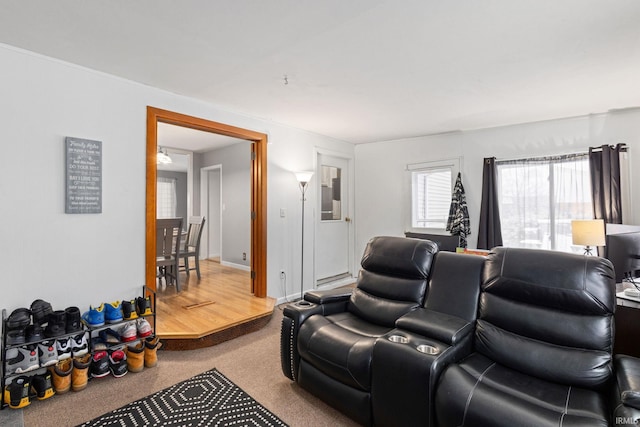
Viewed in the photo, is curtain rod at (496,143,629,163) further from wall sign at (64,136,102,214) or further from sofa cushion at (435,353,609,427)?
wall sign at (64,136,102,214)

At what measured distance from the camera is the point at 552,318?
1735mm

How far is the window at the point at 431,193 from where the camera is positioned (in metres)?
4.86

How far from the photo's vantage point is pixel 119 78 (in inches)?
109

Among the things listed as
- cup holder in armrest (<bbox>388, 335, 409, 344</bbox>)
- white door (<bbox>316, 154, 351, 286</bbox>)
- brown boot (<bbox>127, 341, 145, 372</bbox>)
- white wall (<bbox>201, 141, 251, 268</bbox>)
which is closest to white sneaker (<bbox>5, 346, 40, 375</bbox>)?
brown boot (<bbox>127, 341, 145, 372</bbox>)

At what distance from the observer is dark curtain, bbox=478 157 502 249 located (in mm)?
4336

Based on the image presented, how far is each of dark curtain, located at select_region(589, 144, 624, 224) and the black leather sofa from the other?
8.32ft

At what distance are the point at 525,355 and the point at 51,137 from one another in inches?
140

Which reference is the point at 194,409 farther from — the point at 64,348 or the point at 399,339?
the point at 399,339

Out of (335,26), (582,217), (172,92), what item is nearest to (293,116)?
(172,92)

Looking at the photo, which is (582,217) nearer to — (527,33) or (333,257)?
(527,33)

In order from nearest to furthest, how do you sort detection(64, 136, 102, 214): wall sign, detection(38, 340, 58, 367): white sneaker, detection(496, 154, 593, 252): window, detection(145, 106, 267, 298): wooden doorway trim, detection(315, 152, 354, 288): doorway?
1. detection(38, 340, 58, 367): white sneaker
2. detection(64, 136, 102, 214): wall sign
3. detection(145, 106, 267, 298): wooden doorway trim
4. detection(496, 154, 593, 252): window
5. detection(315, 152, 354, 288): doorway

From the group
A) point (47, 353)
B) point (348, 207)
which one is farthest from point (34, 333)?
point (348, 207)

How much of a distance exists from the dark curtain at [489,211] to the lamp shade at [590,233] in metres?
1.17

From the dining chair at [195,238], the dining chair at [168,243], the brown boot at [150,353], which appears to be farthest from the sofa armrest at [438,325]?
the dining chair at [195,238]
